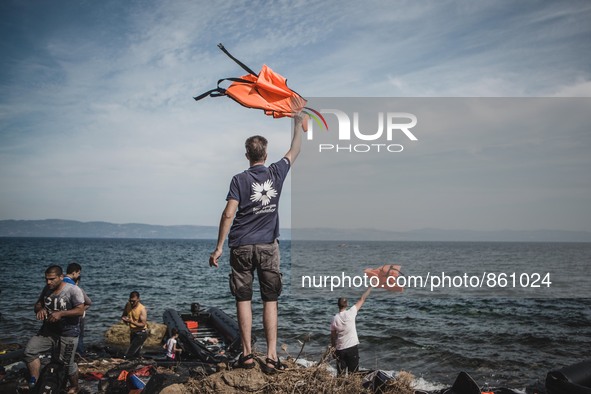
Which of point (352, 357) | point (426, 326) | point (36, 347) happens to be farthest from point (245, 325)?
point (426, 326)

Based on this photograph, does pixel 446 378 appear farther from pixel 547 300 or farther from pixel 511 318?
pixel 547 300

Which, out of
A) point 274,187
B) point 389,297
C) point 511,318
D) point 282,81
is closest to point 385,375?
point 274,187

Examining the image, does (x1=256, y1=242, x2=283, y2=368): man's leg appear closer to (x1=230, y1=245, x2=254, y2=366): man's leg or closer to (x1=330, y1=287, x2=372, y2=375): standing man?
(x1=230, y1=245, x2=254, y2=366): man's leg

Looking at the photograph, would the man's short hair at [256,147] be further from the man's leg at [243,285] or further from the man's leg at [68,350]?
the man's leg at [68,350]

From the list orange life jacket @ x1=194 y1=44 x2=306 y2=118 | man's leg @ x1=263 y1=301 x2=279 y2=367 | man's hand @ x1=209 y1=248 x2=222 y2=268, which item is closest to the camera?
man's hand @ x1=209 y1=248 x2=222 y2=268

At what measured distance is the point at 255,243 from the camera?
464cm

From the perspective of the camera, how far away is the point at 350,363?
9.27 metres

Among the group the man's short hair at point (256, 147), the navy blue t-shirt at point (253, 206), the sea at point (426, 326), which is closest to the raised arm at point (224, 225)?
the navy blue t-shirt at point (253, 206)

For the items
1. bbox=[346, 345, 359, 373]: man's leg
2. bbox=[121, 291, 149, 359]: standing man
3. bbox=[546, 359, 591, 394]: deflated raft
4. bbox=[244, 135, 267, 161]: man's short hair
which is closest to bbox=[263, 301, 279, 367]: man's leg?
bbox=[244, 135, 267, 161]: man's short hair

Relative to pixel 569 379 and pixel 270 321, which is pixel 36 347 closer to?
pixel 270 321

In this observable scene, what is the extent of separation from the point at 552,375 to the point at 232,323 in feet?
39.1

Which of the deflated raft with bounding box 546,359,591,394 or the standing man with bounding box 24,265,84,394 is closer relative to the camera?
the deflated raft with bounding box 546,359,591,394

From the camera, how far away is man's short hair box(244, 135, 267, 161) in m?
4.72

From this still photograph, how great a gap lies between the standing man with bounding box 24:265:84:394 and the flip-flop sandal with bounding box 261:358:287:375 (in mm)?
4034
